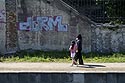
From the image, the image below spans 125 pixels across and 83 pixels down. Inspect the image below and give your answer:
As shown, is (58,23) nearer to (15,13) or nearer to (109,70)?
(15,13)

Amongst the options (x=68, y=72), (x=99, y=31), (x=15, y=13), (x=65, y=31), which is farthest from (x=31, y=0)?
(x=68, y=72)

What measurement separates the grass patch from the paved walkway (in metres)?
0.96

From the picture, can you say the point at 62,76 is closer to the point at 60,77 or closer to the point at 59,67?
the point at 60,77

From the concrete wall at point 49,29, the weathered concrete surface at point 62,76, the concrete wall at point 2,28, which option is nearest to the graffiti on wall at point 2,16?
the concrete wall at point 2,28

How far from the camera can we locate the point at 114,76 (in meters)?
15.1

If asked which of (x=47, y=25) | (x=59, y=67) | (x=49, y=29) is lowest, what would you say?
(x=59, y=67)

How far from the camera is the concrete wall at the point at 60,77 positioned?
595 inches

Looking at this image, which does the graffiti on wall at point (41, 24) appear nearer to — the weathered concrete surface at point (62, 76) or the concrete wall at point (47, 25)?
the concrete wall at point (47, 25)

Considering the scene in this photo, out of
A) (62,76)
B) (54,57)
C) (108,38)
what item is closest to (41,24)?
(54,57)

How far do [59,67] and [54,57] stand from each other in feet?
9.33

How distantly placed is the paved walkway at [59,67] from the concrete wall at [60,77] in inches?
24.5

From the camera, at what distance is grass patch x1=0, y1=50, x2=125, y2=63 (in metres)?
19.3

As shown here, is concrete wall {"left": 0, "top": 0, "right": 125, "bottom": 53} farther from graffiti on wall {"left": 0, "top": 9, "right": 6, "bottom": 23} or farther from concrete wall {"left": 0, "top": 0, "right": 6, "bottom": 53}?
Answer: graffiti on wall {"left": 0, "top": 9, "right": 6, "bottom": 23}

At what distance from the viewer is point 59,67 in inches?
672
